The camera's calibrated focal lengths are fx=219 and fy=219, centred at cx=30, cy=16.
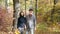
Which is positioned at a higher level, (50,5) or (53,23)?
(50,5)

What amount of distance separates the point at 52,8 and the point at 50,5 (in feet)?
2.84

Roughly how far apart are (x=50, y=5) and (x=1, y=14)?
1047cm

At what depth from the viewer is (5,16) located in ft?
44.6

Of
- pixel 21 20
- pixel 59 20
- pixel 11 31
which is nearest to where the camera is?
pixel 21 20

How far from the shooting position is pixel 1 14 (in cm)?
1351

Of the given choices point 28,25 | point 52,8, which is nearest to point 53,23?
point 52,8


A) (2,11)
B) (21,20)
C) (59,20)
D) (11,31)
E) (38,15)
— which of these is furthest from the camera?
(38,15)

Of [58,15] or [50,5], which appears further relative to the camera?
[50,5]

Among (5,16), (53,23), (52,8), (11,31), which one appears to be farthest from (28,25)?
(52,8)

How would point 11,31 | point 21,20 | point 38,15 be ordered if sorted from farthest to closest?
point 38,15 → point 11,31 → point 21,20

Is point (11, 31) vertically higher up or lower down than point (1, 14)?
lower down

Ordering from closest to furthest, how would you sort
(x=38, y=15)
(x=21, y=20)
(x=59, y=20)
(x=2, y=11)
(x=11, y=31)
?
(x=21, y=20), (x=11, y=31), (x=2, y=11), (x=59, y=20), (x=38, y=15)

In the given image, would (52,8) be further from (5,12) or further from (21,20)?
(21,20)

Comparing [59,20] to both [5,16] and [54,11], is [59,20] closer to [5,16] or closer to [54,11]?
[54,11]
